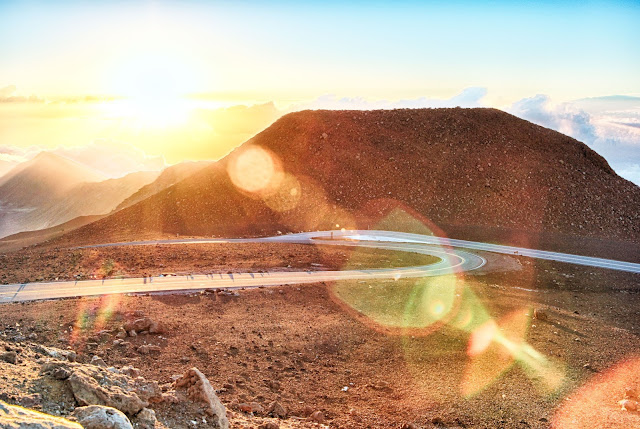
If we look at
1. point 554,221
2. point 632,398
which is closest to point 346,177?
point 554,221

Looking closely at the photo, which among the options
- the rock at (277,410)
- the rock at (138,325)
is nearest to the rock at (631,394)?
the rock at (277,410)

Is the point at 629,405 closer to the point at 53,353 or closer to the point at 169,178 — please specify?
the point at 53,353

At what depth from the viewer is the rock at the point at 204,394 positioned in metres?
8.37

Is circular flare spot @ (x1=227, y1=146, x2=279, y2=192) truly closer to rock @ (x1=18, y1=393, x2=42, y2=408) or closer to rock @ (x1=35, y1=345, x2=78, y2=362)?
rock @ (x1=35, y1=345, x2=78, y2=362)

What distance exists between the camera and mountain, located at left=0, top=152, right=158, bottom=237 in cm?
14175

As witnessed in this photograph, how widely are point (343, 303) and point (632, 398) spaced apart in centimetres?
1085

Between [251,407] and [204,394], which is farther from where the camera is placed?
[251,407]

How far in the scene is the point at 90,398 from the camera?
7.11 meters

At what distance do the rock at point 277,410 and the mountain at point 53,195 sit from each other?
5145 inches

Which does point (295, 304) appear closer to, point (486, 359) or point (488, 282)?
point (486, 359)

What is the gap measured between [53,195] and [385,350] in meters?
188

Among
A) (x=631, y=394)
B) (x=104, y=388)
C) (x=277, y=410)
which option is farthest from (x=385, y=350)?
(x=104, y=388)

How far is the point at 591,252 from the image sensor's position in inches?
1577

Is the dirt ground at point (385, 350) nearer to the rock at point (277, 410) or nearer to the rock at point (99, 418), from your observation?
the rock at point (277, 410)
